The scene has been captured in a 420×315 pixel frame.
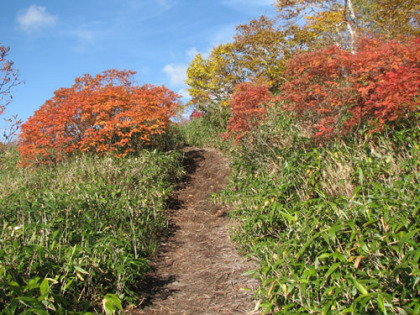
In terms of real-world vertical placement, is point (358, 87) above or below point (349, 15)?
below

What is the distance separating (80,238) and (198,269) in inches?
57.7

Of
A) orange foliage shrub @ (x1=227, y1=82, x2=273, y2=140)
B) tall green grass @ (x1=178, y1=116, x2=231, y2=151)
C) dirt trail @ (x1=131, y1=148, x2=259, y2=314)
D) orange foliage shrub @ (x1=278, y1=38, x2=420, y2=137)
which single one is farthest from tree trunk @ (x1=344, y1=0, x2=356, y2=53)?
dirt trail @ (x1=131, y1=148, x2=259, y2=314)

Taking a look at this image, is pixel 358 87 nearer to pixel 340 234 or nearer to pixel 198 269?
pixel 340 234

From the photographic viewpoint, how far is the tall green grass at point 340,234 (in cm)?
220

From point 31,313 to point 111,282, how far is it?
102 centimetres

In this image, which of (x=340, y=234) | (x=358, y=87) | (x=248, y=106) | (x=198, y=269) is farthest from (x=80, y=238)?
(x=358, y=87)

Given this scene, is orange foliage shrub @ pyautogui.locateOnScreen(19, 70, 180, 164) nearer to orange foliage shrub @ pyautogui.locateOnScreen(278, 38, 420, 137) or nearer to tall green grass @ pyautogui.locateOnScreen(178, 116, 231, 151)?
tall green grass @ pyautogui.locateOnScreen(178, 116, 231, 151)

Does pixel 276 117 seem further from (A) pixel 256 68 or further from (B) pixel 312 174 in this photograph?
(A) pixel 256 68

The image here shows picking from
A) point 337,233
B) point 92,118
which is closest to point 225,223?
point 337,233

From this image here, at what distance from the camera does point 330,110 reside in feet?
15.7

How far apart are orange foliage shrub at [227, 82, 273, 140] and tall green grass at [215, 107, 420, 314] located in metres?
1.12

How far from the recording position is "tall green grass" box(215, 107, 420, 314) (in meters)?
2.20

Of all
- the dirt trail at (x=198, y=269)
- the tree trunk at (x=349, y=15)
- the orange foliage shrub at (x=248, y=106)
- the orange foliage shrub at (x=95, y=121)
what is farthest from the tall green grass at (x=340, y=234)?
the tree trunk at (x=349, y=15)

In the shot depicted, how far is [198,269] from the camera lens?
3816 mm
